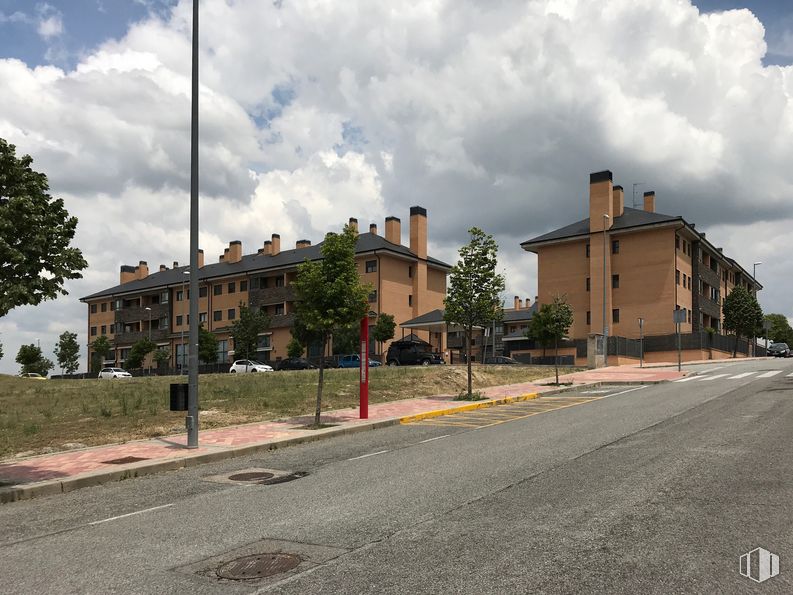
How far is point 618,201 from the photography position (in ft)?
197

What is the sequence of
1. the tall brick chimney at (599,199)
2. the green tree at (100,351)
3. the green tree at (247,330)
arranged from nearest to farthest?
1. the tall brick chimney at (599,199)
2. the green tree at (247,330)
3. the green tree at (100,351)

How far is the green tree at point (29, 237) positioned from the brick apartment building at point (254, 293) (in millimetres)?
47608

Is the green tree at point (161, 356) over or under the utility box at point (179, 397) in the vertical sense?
under

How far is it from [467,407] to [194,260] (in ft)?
33.1

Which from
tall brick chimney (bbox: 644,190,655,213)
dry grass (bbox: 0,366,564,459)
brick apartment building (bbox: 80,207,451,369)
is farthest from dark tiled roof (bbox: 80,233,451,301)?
dry grass (bbox: 0,366,564,459)

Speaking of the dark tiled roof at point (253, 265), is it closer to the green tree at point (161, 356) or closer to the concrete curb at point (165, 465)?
the green tree at point (161, 356)

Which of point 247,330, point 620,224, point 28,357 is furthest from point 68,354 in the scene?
point 620,224

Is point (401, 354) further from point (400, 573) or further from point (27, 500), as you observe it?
point (400, 573)

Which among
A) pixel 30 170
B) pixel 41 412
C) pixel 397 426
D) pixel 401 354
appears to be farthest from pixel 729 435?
pixel 401 354

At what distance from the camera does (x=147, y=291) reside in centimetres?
8238

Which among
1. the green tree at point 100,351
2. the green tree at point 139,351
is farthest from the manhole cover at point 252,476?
the green tree at point 100,351

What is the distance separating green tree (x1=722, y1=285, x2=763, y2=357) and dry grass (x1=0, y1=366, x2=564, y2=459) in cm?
3811

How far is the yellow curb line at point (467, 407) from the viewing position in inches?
715

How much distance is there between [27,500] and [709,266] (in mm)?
66129
